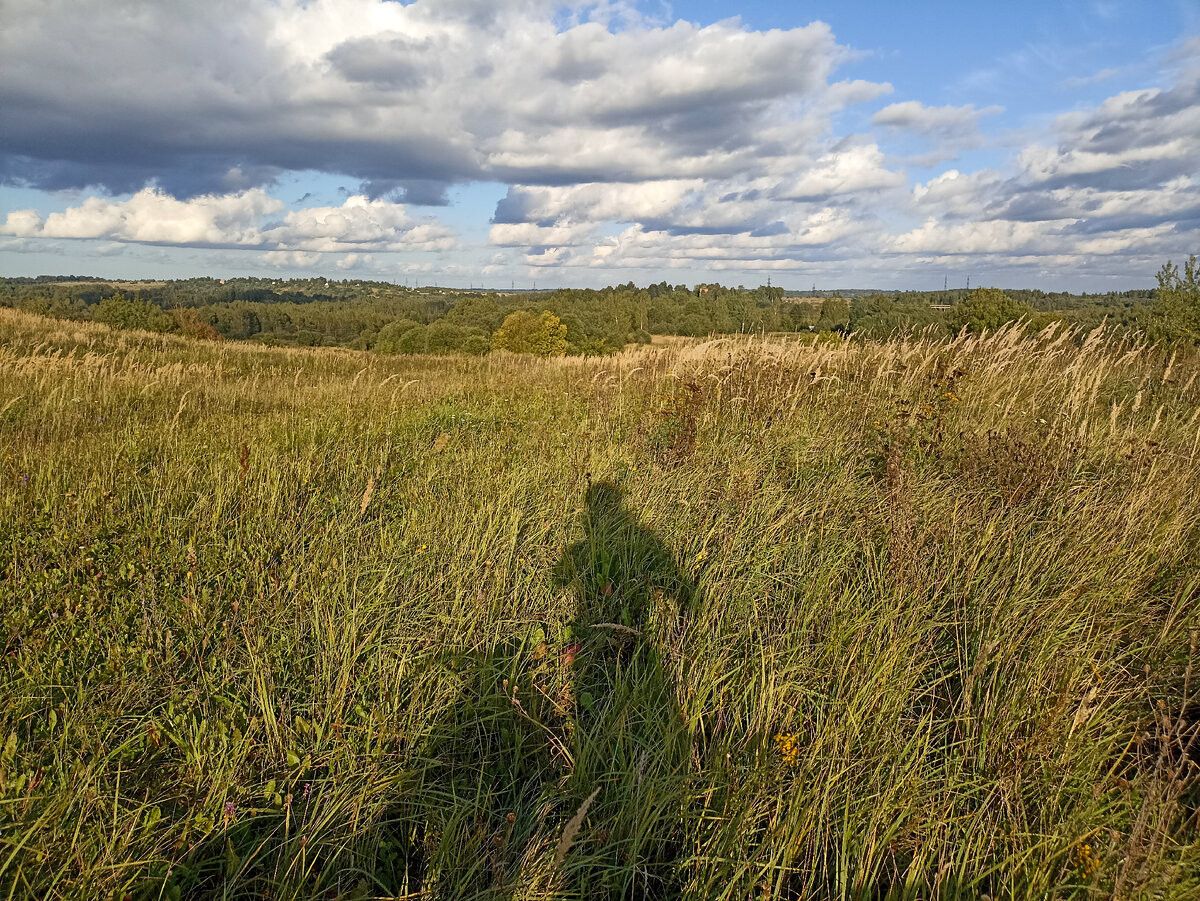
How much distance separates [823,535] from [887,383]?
12.7 feet

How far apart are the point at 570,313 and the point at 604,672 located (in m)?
71.9

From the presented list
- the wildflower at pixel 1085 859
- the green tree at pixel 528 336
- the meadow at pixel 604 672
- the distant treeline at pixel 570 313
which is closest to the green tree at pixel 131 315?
the distant treeline at pixel 570 313

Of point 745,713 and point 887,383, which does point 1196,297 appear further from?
point 745,713

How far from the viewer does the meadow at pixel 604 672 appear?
1.74 metres

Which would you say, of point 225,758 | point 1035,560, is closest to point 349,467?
point 225,758

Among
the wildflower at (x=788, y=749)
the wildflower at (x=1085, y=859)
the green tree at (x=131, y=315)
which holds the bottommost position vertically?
the wildflower at (x=1085, y=859)

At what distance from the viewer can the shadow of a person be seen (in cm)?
181

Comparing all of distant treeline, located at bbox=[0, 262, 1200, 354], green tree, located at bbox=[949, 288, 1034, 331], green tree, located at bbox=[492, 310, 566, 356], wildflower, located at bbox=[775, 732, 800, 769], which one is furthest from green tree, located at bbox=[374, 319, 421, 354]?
wildflower, located at bbox=[775, 732, 800, 769]

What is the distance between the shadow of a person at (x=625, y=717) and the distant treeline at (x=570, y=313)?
6.26 meters

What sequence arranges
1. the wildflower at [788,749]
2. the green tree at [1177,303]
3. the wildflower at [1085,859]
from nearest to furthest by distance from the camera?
the wildflower at [1085,859] → the wildflower at [788,749] → the green tree at [1177,303]

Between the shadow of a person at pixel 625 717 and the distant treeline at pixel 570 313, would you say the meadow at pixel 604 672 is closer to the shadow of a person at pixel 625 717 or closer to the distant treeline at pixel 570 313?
the shadow of a person at pixel 625 717

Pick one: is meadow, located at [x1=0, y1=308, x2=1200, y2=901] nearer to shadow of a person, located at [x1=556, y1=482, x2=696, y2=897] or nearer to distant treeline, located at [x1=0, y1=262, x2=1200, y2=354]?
shadow of a person, located at [x1=556, y1=482, x2=696, y2=897]

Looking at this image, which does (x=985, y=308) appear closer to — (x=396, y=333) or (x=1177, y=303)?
(x=1177, y=303)

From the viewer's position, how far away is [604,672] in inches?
102
